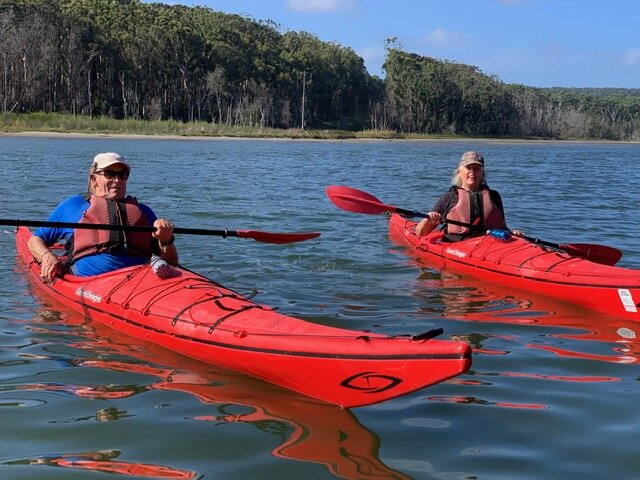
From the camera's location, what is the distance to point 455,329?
18.6 ft

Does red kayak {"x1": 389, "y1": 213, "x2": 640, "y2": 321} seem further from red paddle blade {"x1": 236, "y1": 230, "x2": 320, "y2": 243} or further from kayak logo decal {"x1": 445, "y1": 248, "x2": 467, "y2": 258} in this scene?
red paddle blade {"x1": 236, "y1": 230, "x2": 320, "y2": 243}

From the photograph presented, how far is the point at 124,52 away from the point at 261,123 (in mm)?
11576

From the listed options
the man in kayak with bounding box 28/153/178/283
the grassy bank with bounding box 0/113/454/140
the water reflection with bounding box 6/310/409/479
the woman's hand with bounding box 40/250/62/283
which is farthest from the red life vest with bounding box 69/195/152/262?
the grassy bank with bounding box 0/113/454/140

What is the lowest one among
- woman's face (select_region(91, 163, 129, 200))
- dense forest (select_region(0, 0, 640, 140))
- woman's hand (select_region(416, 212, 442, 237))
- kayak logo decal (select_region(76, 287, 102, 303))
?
kayak logo decal (select_region(76, 287, 102, 303))

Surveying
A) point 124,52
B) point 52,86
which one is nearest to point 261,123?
point 124,52

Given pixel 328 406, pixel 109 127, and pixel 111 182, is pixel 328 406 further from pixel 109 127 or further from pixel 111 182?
pixel 109 127

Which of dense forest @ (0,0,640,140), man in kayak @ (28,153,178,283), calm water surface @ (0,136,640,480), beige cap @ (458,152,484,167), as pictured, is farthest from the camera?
dense forest @ (0,0,640,140)

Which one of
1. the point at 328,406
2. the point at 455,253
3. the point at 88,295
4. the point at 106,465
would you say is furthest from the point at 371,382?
the point at 455,253

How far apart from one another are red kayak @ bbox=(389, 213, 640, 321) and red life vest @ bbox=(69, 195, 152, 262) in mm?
3282

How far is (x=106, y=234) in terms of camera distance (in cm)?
555

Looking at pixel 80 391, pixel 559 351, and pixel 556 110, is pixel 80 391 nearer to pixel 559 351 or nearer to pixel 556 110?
pixel 559 351

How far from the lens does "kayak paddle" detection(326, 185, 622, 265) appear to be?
7422mm

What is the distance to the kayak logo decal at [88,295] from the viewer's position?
5.34 meters

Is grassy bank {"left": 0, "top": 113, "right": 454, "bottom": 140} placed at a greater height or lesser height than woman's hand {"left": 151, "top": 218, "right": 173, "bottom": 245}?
greater
